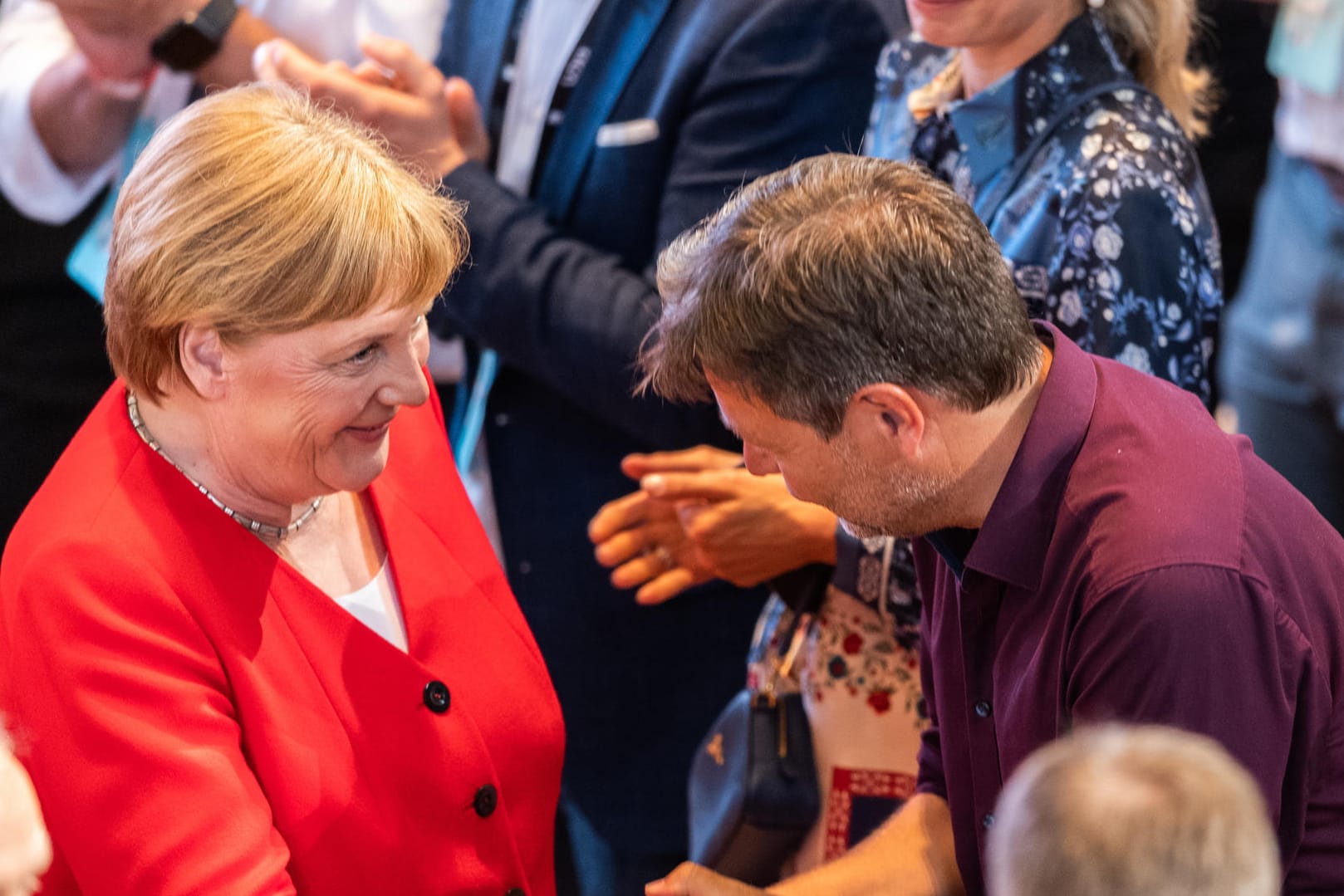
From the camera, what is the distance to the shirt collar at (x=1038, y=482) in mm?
1540

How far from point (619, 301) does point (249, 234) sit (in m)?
0.84

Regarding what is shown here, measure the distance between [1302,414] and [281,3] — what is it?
2.37m

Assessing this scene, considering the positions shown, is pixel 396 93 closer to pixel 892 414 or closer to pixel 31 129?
pixel 31 129

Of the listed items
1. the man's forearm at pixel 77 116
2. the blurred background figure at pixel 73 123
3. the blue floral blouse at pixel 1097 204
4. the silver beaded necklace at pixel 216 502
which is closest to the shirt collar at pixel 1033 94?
the blue floral blouse at pixel 1097 204

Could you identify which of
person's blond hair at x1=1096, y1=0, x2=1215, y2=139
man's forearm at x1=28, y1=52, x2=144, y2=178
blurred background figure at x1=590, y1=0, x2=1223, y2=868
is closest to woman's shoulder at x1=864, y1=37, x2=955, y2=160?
blurred background figure at x1=590, y1=0, x2=1223, y2=868

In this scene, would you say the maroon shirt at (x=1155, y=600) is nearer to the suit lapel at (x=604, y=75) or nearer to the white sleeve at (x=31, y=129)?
the suit lapel at (x=604, y=75)

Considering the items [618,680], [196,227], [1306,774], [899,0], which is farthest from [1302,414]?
[196,227]

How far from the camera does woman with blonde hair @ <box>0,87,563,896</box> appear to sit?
4.78ft

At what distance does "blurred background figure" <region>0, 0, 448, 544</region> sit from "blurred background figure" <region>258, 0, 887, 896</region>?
159mm

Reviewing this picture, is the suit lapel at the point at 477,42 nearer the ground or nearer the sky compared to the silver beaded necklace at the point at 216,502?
nearer the sky

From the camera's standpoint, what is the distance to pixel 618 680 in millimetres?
2504

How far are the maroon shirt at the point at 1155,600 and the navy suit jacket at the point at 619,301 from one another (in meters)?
0.74

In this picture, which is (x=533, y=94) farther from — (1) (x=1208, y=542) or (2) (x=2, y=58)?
(1) (x=1208, y=542)

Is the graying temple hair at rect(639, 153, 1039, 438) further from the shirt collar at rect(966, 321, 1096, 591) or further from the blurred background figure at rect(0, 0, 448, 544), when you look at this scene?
the blurred background figure at rect(0, 0, 448, 544)
